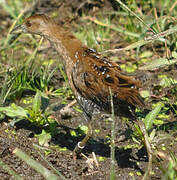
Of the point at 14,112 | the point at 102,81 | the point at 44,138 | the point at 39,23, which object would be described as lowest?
the point at 44,138

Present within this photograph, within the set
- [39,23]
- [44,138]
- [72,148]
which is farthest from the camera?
[39,23]

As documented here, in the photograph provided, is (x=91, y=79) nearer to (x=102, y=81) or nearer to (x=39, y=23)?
(x=102, y=81)

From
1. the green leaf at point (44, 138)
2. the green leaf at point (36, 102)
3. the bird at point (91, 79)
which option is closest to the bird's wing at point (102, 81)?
the bird at point (91, 79)

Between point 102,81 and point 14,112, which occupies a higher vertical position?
point 102,81

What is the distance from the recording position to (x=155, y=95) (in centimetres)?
495

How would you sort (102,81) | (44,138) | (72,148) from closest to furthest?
(102,81) → (44,138) → (72,148)

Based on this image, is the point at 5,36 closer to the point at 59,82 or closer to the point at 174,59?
the point at 59,82

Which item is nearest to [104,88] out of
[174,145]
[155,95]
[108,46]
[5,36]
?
[174,145]

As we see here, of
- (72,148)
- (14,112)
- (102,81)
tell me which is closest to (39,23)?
(14,112)

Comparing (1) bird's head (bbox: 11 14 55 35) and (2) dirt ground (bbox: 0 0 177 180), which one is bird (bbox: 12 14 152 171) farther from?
(2) dirt ground (bbox: 0 0 177 180)

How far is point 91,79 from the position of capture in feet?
12.3

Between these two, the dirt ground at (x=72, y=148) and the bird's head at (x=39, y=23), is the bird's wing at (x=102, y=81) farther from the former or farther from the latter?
the bird's head at (x=39, y=23)

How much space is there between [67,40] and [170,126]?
1.51 meters

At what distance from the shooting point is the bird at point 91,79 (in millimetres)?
3521
